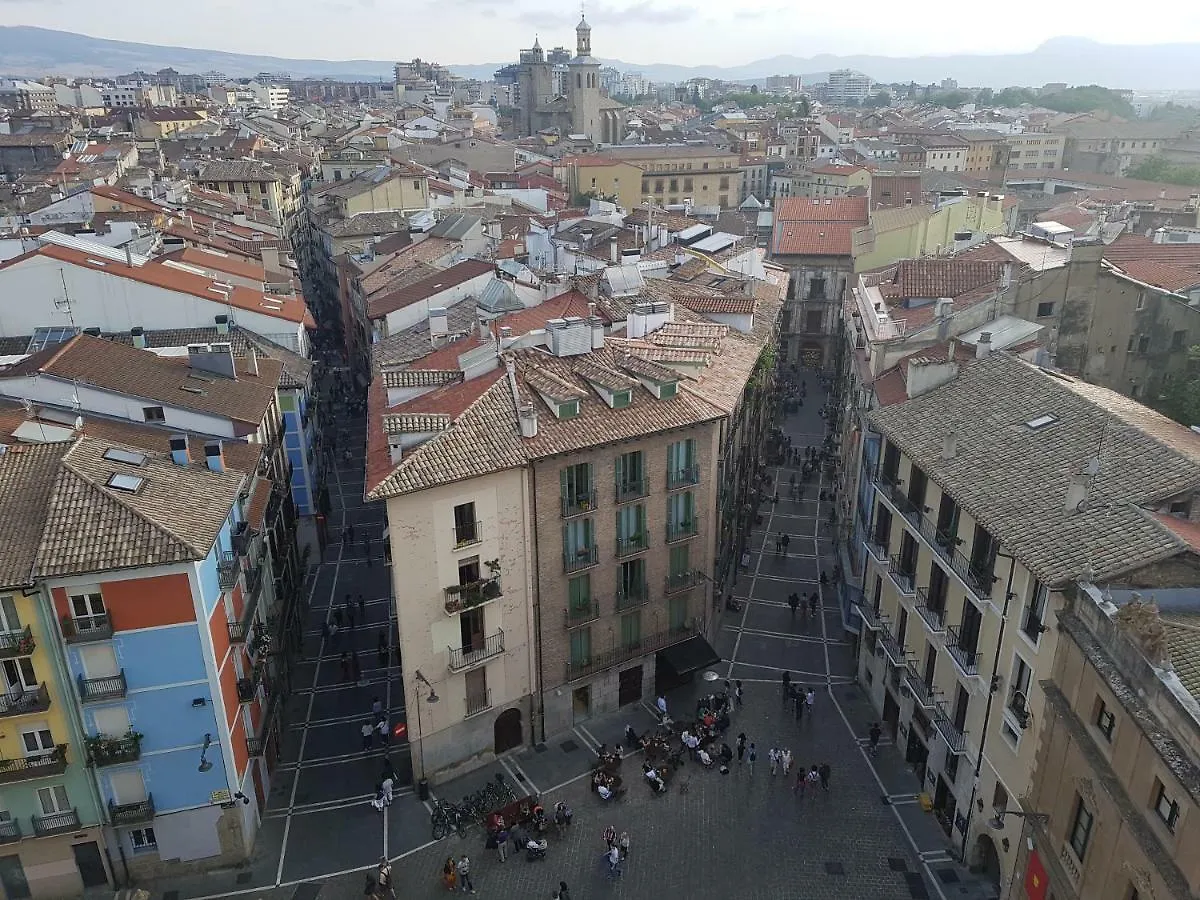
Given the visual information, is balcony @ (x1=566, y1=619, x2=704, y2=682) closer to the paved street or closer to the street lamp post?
the paved street

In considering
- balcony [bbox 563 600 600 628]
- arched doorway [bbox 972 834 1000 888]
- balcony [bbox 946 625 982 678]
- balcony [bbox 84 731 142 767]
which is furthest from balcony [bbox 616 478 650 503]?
balcony [bbox 84 731 142 767]

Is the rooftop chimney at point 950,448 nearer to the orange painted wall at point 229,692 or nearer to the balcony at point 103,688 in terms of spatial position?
the orange painted wall at point 229,692

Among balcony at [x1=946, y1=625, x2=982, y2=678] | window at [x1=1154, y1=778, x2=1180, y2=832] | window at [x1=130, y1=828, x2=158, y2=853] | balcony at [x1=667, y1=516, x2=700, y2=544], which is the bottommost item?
window at [x1=130, y1=828, x2=158, y2=853]

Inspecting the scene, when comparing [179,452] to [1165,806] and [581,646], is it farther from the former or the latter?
[1165,806]

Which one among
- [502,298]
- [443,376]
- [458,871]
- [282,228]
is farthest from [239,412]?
[282,228]

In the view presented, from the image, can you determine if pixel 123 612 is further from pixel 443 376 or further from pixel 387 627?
pixel 387 627

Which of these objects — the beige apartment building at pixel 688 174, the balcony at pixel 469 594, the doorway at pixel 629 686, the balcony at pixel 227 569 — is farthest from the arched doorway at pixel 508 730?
the beige apartment building at pixel 688 174
